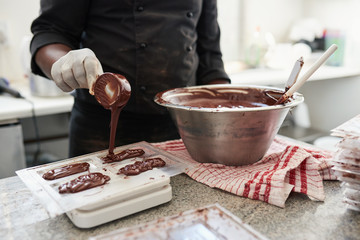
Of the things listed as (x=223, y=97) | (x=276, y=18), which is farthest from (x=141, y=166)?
(x=276, y=18)

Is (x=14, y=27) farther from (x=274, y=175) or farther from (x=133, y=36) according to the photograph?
(x=274, y=175)

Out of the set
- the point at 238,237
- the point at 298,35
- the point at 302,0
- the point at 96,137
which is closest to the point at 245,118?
the point at 238,237

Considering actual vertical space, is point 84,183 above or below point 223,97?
below

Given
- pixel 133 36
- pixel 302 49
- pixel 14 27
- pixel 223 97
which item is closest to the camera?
pixel 223 97

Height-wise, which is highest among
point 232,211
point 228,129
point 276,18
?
point 276,18

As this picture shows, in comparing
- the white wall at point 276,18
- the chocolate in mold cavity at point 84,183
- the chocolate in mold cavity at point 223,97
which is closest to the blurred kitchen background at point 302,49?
the white wall at point 276,18

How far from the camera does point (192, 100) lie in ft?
3.58

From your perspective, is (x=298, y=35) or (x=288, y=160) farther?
(x=298, y=35)

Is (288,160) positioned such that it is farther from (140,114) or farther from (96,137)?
(96,137)

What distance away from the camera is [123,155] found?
923 mm

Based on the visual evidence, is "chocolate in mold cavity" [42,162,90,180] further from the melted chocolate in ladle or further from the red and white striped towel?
the red and white striped towel

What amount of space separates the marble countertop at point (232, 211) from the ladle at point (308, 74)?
9.8 inches

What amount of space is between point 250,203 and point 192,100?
0.40 m

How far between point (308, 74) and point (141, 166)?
47 cm
